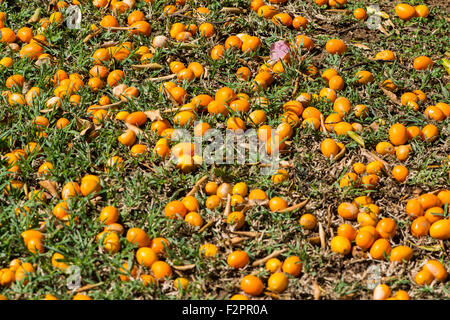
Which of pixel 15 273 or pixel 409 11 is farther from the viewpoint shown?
pixel 409 11

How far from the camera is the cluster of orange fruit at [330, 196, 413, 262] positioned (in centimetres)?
336

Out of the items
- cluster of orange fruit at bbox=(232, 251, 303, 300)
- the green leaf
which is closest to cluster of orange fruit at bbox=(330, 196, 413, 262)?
cluster of orange fruit at bbox=(232, 251, 303, 300)

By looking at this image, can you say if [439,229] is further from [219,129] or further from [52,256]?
[52,256]

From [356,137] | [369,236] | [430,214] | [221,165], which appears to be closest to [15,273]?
[221,165]

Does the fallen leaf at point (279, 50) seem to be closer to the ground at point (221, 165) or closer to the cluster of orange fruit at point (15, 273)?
the ground at point (221, 165)

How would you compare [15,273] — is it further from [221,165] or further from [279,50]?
[279,50]

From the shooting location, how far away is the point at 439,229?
3418 millimetres

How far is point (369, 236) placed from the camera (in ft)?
11.1

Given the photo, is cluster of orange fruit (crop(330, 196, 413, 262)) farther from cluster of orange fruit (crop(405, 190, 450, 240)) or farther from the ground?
cluster of orange fruit (crop(405, 190, 450, 240))

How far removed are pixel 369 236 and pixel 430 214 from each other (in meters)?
0.48

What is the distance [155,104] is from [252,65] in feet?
2.96

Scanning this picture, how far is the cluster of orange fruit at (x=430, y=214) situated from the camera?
3.43 metres

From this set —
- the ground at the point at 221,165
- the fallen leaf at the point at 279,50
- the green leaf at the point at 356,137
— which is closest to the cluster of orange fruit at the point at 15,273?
the ground at the point at 221,165

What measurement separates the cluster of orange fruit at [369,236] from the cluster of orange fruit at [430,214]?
17cm
